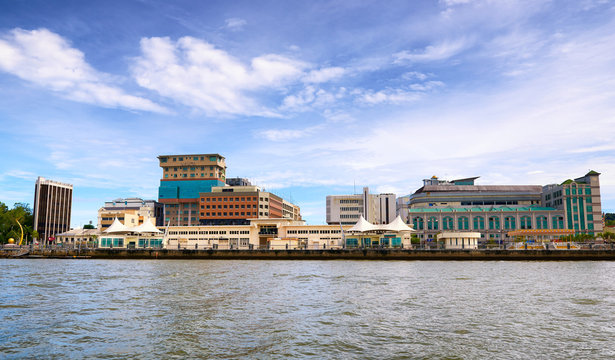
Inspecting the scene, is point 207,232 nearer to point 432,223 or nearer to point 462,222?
point 432,223

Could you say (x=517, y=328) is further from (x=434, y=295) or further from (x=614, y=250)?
(x=614, y=250)

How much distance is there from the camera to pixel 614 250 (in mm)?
95312

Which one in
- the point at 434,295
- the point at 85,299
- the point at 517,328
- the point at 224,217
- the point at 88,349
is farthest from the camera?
the point at 224,217

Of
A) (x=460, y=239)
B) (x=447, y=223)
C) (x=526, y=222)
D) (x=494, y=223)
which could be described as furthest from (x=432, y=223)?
(x=460, y=239)

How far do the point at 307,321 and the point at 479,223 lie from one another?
5960 inches

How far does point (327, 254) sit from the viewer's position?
103188 mm

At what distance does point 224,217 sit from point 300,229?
72097 millimetres

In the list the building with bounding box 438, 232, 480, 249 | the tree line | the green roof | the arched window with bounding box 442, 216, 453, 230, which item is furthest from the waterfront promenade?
the arched window with bounding box 442, 216, 453, 230

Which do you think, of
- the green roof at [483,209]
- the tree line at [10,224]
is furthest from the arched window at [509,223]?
the tree line at [10,224]

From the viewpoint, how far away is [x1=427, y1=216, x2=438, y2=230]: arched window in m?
166

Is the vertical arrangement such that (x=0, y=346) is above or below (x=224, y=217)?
below

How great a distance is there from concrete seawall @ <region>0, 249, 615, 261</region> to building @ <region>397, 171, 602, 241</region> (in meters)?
59.1

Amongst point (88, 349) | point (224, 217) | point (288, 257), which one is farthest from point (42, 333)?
point (224, 217)

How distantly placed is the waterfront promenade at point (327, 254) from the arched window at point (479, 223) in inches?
2609
